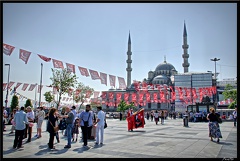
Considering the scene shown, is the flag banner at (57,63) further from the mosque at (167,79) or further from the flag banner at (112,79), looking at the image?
the mosque at (167,79)

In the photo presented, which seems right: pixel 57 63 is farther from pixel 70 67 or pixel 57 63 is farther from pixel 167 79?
pixel 167 79

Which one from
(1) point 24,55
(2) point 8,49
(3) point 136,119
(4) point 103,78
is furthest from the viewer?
(4) point 103,78

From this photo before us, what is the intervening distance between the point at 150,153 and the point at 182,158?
1.12m

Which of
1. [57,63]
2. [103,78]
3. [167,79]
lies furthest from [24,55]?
[167,79]

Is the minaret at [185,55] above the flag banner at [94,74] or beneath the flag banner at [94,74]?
above

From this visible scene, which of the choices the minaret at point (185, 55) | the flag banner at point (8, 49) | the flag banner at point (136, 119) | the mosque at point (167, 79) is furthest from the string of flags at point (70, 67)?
the minaret at point (185, 55)

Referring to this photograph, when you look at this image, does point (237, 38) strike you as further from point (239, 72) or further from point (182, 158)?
point (182, 158)

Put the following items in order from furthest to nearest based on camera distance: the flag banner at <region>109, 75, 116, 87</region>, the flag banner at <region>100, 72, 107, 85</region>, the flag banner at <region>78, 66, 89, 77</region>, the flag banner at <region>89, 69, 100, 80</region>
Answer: the flag banner at <region>109, 75, 116, 87</region> < the flag banner at <region>100, 72, 107, 85</region> < the flag banner at <region>89, 69, 100, 80</region> < the flag banner at <region>78, 66, 89, 77</region>

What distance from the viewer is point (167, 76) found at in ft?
350

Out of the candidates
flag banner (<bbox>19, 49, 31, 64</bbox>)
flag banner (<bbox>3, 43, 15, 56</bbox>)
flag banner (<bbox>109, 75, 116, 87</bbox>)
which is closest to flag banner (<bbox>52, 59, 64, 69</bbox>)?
flag banner (<bbox>19, 49, 31, 64</bbox>)

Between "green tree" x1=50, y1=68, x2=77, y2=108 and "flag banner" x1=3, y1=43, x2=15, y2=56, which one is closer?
"flag banner" x1=3, y1=43, x2=15, y2=56

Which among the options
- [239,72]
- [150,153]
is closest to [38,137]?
[150,153]

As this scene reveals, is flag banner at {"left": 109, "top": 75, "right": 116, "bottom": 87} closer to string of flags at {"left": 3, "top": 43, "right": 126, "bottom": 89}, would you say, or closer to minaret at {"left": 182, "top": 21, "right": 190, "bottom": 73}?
string of flags at {"left": 3, "top": 43, "right": 126, "bottom": 89}

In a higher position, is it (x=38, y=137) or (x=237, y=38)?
(x=237, y=38)
